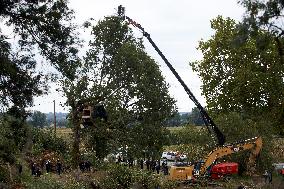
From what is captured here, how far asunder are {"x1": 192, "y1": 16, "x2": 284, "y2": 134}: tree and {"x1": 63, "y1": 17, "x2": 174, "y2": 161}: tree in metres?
5.85

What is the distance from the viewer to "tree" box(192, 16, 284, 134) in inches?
1435

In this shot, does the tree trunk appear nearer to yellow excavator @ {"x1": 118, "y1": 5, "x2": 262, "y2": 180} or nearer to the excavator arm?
yellow excavator @ {"x1": 118, "y1": 5, "x2": 262, "y2": 180}

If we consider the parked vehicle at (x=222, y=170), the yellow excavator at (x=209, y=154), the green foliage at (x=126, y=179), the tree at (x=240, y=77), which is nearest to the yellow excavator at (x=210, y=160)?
the yellow excavator at (x=209, y=154)

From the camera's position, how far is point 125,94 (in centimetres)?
3381

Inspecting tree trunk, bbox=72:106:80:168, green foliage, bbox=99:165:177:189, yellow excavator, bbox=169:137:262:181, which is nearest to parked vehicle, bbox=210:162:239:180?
yellow excavator, bbox=169:137:262:181

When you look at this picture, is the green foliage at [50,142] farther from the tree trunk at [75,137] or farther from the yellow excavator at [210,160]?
the yellow excavator at [210,160]

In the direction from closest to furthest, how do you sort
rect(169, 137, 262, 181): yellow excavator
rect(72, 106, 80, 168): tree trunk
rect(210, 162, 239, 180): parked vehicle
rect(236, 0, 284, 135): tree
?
rect(236, 0, 284, 135): tree, rect(72, 106, 80, 168): tree trunk, rect(169, 137, 262, 181): yellow excavator, rect(210, 162, 239, 180): parked vehicle

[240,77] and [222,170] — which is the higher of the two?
[240,77]

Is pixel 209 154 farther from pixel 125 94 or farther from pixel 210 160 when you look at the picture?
pixel 125 94

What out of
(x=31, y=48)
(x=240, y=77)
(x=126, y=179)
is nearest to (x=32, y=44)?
(x=31, y=48)

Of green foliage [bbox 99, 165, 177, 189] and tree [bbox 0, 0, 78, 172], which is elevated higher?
tree [bbox 0, 0, 78, 172]

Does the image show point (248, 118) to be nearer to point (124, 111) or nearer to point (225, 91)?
point (225, 91)

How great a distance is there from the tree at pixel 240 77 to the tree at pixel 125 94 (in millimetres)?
5854

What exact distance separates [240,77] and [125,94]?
9423 mm
